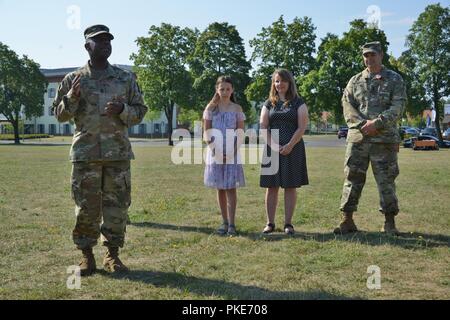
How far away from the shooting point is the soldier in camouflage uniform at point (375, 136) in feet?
21.9

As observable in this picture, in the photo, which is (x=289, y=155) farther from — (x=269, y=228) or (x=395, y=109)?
(x=395, y=109)

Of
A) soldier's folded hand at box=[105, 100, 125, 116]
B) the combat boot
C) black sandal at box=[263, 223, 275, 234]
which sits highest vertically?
soldier's folded hand at box=[105, 100, 125, 116]

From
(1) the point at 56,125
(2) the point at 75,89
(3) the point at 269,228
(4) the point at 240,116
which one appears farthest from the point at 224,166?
(1) the point at 56,125

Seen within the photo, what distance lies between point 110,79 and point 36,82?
65599 millimetres

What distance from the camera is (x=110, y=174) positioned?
16.8 feet

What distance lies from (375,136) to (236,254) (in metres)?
2.54

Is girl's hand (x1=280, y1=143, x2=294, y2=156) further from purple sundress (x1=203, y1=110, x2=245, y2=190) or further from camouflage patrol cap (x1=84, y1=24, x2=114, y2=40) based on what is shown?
camouflage patrol cap (x1=84, y1=24, x2=114, y2=40)

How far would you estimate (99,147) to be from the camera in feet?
16.6

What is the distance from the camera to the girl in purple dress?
6848mm

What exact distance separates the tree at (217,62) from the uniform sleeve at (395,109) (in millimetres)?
48157

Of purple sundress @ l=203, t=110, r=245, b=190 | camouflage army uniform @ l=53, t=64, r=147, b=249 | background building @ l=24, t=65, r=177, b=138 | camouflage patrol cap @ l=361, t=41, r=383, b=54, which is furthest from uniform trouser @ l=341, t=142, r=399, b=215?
background building @ l=24, t=65, r=177, b=138

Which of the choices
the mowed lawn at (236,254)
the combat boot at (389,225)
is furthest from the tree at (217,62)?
the combat boot at (389,225)
